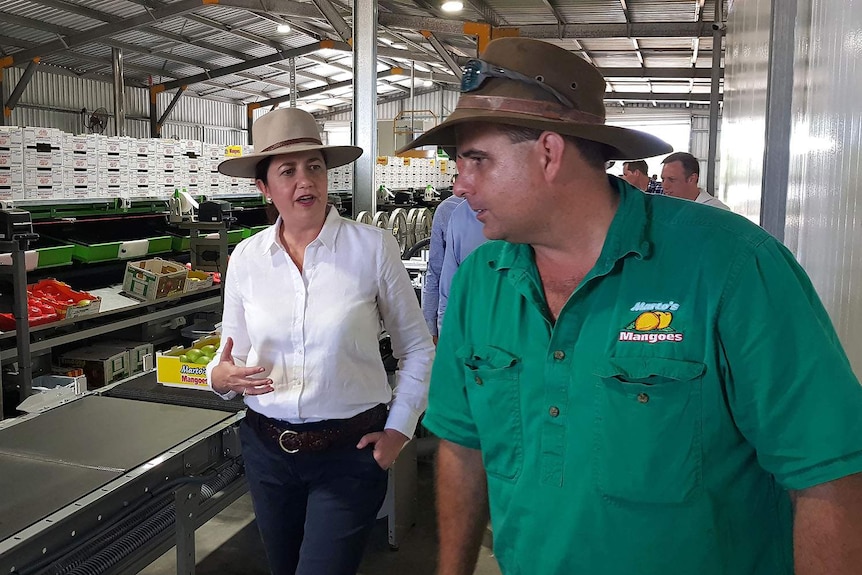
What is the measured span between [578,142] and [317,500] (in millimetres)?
1221

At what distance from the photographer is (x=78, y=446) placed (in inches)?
99.3

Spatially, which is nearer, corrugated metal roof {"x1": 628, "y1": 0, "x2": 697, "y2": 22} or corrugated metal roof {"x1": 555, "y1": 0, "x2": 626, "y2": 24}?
corrugated metal roof {"x1": 628, "y1": 0, "x2": 697, "y2": 22}

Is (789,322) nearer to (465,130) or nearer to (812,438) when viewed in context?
(812,438)

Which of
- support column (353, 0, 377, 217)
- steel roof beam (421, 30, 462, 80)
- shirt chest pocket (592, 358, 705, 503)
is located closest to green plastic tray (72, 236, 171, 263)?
support column (353, 0, 377, 217)

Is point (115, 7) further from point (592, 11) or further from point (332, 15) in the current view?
point (592, 11)

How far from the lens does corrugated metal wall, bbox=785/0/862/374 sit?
1.62 metres

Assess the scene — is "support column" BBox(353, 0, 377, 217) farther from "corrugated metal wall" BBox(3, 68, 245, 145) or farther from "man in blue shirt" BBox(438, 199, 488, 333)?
"corrugated metal wall" BBox(3, 68, 245, 145)

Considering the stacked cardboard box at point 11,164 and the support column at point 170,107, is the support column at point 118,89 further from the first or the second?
the stacked cardboard box at point 11,164

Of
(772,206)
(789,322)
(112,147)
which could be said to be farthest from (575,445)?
(112,147)

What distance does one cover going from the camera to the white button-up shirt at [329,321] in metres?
2.08

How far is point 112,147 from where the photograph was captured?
25.3ft

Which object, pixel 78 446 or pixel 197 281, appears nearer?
pixel 78 446

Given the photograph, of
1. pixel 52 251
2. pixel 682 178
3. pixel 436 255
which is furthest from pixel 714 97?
pixel 52 251

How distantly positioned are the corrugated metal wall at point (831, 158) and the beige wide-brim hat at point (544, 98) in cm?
63
